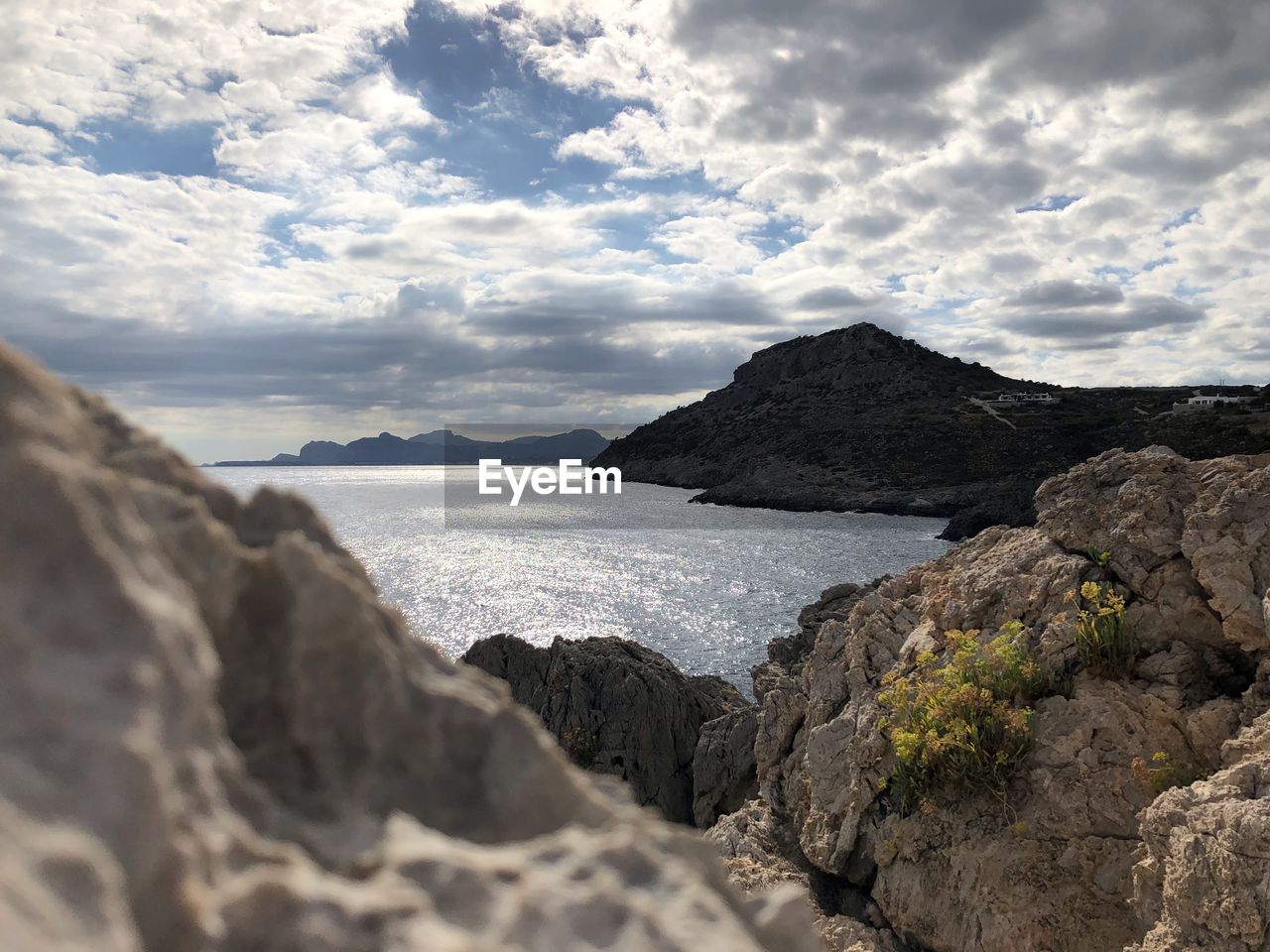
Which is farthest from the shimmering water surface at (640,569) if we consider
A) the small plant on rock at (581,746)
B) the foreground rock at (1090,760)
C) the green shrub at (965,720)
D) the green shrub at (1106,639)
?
the green shrub at (1106,639)

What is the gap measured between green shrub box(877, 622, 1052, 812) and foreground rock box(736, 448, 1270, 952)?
0.46ft

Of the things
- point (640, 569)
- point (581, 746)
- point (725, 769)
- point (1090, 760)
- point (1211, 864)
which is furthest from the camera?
point (640, 569)

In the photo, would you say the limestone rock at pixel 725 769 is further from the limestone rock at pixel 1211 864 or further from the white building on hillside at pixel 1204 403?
the white building on hillside at pixel 1204 403

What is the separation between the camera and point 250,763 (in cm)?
198

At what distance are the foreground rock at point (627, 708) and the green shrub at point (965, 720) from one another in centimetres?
894

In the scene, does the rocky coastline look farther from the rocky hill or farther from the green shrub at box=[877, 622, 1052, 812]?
the rocky hill

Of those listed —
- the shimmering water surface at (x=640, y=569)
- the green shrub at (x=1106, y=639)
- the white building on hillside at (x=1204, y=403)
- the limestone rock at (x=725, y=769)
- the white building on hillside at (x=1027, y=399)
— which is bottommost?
the shimmering water surface at (x=640, y=569)

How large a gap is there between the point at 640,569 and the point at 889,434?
248 ft

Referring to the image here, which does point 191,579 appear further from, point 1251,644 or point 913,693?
point 1251,644

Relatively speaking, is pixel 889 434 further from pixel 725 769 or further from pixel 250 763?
pixel 250 763

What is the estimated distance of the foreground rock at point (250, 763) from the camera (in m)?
1.52

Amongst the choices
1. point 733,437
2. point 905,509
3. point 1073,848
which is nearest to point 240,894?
point 1073,848

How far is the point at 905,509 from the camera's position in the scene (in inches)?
3974

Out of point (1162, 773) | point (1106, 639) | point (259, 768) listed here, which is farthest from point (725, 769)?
point (259, 768)
